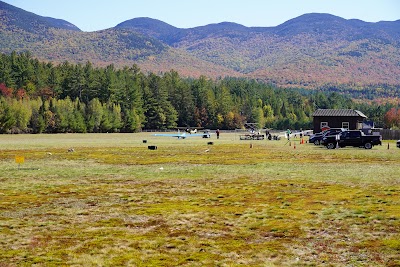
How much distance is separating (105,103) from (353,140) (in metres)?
100

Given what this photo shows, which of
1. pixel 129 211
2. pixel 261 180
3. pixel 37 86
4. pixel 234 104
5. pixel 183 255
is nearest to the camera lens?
pixel 183 255

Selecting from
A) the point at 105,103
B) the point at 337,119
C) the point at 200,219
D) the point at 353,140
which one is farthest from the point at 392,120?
the point at 200,219

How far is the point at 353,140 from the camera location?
5459 centimetres

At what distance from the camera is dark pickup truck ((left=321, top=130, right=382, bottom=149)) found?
54000 mm

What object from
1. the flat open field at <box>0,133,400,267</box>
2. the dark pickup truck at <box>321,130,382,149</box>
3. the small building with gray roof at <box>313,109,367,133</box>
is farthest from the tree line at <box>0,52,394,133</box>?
the flat open field at <box>0,133,400,267</box>

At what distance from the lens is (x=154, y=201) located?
20094 mm

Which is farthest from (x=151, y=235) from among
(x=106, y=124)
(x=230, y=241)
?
(x=106, y=124)

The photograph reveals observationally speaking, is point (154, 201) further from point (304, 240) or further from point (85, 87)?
point (85, 87)

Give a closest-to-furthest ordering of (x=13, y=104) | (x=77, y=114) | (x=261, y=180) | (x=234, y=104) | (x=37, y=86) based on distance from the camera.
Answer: (x=261, y=180), (x=13, y=104), (x=77, y=114), (x=37, y=86), (x=234, y=104)

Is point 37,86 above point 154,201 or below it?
above

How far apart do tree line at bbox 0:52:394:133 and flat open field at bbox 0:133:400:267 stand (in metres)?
99.2

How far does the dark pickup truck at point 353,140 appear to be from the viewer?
177 feet

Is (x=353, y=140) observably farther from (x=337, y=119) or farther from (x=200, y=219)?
(x=200, y=219)

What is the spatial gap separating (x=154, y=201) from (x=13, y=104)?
109997 millimetres
